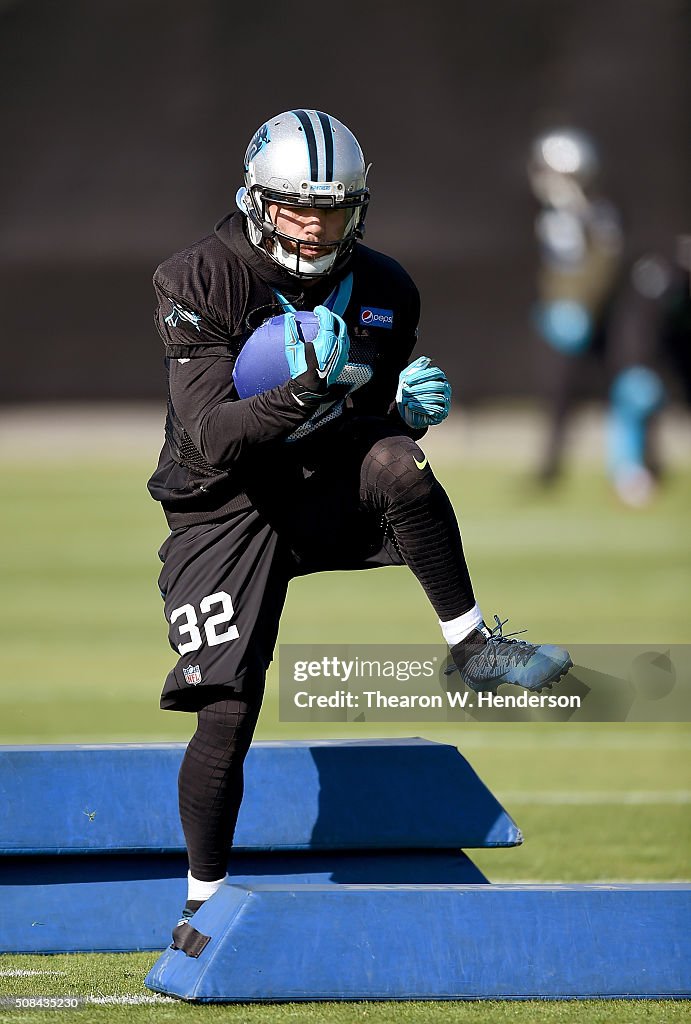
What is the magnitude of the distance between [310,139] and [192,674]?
3.91 ft

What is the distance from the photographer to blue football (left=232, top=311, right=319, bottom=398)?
326 centimetres

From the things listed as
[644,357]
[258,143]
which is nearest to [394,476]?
[258,143]

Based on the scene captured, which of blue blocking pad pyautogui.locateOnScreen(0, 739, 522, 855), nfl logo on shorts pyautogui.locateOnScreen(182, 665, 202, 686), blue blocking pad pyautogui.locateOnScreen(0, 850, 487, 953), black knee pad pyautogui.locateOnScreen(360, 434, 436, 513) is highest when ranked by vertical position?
black knee pad pyautogui.locateOnScreen(360, 434, 436, 513)

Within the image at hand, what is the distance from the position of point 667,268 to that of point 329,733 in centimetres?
1072

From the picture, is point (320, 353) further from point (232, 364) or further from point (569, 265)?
point (569, 265)

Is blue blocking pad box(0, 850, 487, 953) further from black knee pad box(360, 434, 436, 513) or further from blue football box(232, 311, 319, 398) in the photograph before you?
→ blue football box(232, 311, 319, 398)

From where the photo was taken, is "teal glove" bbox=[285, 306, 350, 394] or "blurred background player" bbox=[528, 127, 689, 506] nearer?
"teal glove" bbox=[285, 306, 350, 394]

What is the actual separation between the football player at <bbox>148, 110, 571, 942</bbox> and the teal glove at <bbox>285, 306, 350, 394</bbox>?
4cm

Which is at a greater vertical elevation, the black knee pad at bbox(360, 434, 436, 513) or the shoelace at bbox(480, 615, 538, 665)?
the black knee pad at bbox(360, 434, 436, 513)

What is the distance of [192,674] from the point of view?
3371 millimetres

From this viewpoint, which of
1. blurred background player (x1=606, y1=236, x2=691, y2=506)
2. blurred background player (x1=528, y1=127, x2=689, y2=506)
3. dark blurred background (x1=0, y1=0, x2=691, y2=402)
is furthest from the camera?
dark blurred background (x1=0, y1=0, x2=691, y2=402)

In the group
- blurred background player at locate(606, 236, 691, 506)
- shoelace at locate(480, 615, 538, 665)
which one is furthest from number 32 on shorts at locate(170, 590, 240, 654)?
blurred background player at locate(606, 236, 691, 506)

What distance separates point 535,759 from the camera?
615cm

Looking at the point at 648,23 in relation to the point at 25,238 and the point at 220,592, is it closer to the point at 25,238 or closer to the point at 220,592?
the point at 25,238
